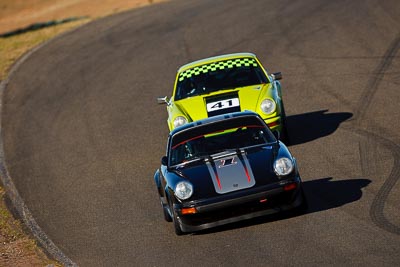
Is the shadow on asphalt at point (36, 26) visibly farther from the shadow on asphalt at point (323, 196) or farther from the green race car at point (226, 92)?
the shadow on asphalt at point (323, 196)


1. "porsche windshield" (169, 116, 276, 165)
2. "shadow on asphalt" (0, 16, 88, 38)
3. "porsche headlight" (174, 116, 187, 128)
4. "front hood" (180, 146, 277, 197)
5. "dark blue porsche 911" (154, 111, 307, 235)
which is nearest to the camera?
"dark blue porsche 911" (154, 111, 307, 235)

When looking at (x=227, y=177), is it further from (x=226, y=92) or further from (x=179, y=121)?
(x=226, y=92)

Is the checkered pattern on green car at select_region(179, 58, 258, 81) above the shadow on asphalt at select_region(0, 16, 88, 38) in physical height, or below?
above

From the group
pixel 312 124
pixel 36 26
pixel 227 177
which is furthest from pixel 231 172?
pixel 36 26

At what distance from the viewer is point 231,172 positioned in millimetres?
10945

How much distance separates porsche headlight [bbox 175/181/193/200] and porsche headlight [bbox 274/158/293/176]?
101 centimetres

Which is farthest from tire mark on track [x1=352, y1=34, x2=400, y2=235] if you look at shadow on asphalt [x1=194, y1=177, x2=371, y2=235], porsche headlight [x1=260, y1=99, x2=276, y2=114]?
porsche headlight [x1=260, y1=99, x2=276, y2=114]

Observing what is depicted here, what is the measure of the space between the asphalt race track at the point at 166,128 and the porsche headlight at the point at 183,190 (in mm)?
551

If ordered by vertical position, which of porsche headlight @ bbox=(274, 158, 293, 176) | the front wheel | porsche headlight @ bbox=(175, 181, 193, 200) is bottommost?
the front wheel

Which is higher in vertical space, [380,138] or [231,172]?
[231,172]

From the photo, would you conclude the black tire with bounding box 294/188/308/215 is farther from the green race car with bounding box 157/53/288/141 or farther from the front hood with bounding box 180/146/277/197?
the green race car with bounding box 157/53/288/141

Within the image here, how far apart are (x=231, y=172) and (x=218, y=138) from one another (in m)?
0.99

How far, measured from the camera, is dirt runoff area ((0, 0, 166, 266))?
1152 cm

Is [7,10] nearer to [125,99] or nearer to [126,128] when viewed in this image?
[125,99]
